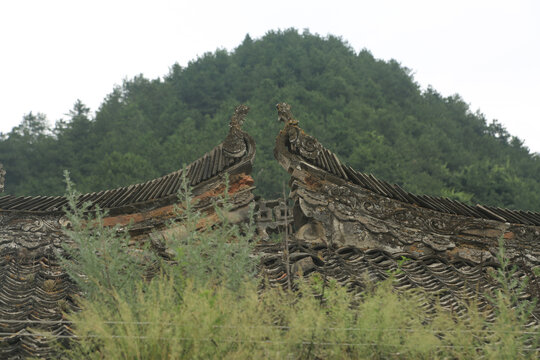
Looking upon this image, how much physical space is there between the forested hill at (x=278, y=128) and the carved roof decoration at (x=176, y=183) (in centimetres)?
2474

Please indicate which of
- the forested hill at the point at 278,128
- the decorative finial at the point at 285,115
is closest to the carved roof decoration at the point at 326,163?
the decorative finial at the point at 285,115

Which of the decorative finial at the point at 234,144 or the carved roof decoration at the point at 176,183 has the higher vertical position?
the decorative finial at the point at 234,144

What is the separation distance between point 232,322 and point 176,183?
6089 millimetres

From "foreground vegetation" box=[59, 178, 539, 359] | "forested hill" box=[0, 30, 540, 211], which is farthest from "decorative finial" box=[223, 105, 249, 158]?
"forested hill" box=[0, 30, 540, 211]

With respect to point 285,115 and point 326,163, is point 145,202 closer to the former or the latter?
point 285,115

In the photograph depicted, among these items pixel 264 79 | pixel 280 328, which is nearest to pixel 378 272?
pixel 280 328

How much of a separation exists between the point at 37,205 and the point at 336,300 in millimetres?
6427

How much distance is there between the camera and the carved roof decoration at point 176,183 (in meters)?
9.09

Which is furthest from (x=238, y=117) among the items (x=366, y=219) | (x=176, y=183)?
A: (x=366, y=219)

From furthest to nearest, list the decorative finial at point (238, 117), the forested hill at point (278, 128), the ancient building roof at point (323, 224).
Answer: the forested hill at point (278, 128) < the decorative finial at point (238, 117) < the ancient building roof at point (323, 224)

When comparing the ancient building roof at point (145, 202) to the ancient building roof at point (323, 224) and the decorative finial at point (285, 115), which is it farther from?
the decorative finial at point (285, 115)

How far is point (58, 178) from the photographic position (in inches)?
1500

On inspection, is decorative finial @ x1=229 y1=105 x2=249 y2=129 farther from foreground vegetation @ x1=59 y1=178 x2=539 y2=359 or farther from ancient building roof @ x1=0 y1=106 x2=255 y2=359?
foreground vegetation @ x1=59 y1=178 x2=539 y2=359

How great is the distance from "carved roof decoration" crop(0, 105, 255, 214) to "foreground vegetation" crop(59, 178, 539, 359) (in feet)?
15.6
